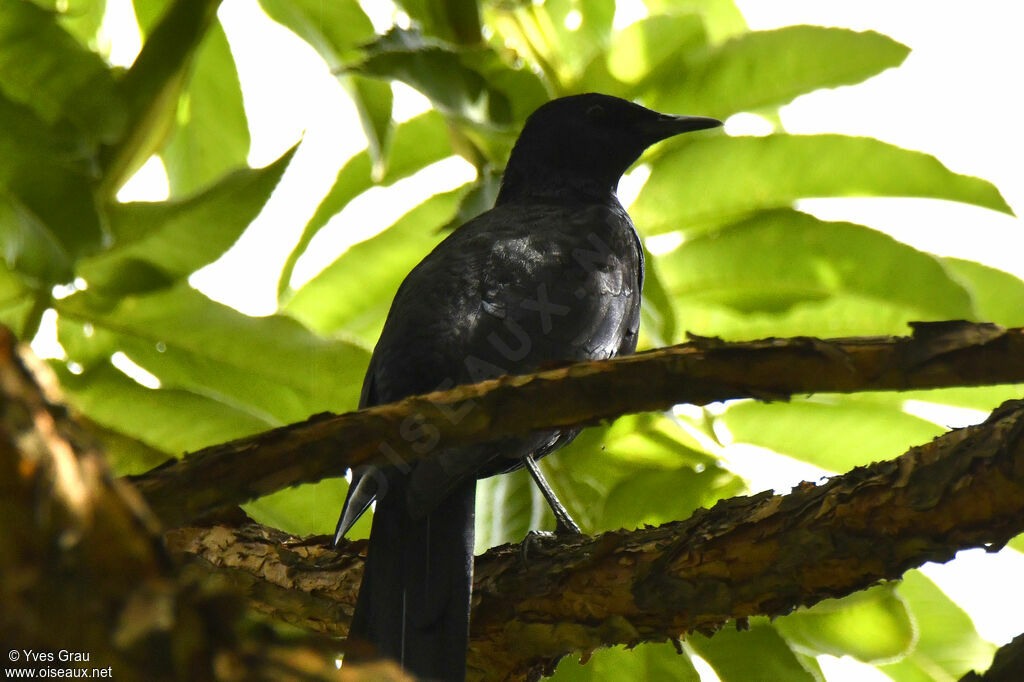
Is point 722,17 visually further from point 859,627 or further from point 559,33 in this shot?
point 859,627

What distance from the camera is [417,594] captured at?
7.22 ft

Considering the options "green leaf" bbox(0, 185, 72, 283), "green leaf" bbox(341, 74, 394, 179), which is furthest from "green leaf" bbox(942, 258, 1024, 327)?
"green leaf" bbox(0, 185, 72, 283)

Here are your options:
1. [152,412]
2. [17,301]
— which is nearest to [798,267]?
[152,412]

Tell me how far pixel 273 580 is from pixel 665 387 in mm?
1270

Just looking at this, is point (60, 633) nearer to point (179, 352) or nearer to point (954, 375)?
point (954, 375)

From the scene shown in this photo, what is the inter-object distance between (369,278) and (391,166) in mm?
436

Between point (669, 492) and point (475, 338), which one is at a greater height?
point (475, 338)

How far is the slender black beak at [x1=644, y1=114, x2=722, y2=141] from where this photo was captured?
3434 mm

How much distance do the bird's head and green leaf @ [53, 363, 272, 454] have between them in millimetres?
1557

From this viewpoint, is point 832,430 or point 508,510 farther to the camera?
point 832,430

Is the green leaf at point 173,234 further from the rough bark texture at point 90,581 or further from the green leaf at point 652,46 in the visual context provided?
the rough bark texture at point 90,581

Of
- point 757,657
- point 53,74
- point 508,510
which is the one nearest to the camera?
point 757,657

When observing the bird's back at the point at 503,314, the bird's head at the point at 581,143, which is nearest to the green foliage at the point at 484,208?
the bird's back at the point at 503,314

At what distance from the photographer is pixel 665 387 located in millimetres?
1505
